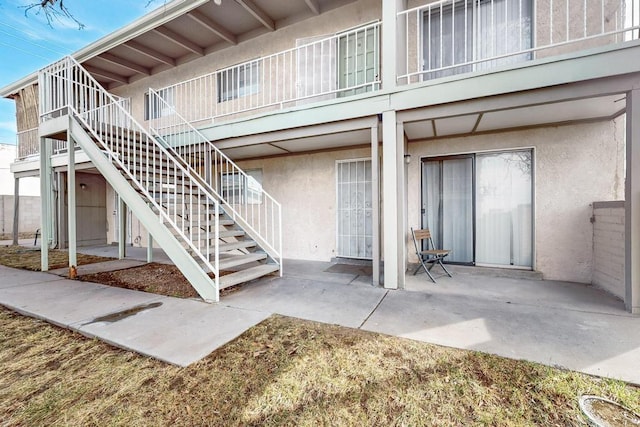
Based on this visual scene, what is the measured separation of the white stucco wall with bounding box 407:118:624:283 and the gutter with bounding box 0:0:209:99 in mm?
6824

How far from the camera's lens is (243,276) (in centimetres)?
429

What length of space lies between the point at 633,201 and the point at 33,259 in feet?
37.2

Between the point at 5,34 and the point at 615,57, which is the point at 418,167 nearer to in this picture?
the point at 615,57

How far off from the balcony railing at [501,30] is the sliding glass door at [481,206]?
5.60 feet

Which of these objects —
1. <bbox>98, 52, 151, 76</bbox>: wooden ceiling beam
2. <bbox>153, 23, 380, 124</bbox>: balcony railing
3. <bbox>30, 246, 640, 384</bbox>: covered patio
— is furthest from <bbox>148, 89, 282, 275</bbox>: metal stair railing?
<bbox>30, 246, 640, 384</bbox>: covered patio

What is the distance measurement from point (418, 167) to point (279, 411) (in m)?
4.92

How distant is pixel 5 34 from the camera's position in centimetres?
432

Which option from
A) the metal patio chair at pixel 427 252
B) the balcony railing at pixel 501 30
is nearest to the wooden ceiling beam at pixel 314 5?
the balcony railing at pixel 501 30

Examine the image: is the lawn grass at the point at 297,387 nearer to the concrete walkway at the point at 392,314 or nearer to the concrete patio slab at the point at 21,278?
the concrete walkway at the point at 392,314

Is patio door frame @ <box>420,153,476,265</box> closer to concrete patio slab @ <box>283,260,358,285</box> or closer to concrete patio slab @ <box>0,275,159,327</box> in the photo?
concrete patio slab @ <box>283,260,358,285</box>

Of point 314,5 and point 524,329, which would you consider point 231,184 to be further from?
point 524,329

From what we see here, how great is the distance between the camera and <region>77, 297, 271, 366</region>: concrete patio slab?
8.06 feet

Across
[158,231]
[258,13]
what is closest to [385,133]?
[158,231]

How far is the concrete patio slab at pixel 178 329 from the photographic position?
96.7 inches
